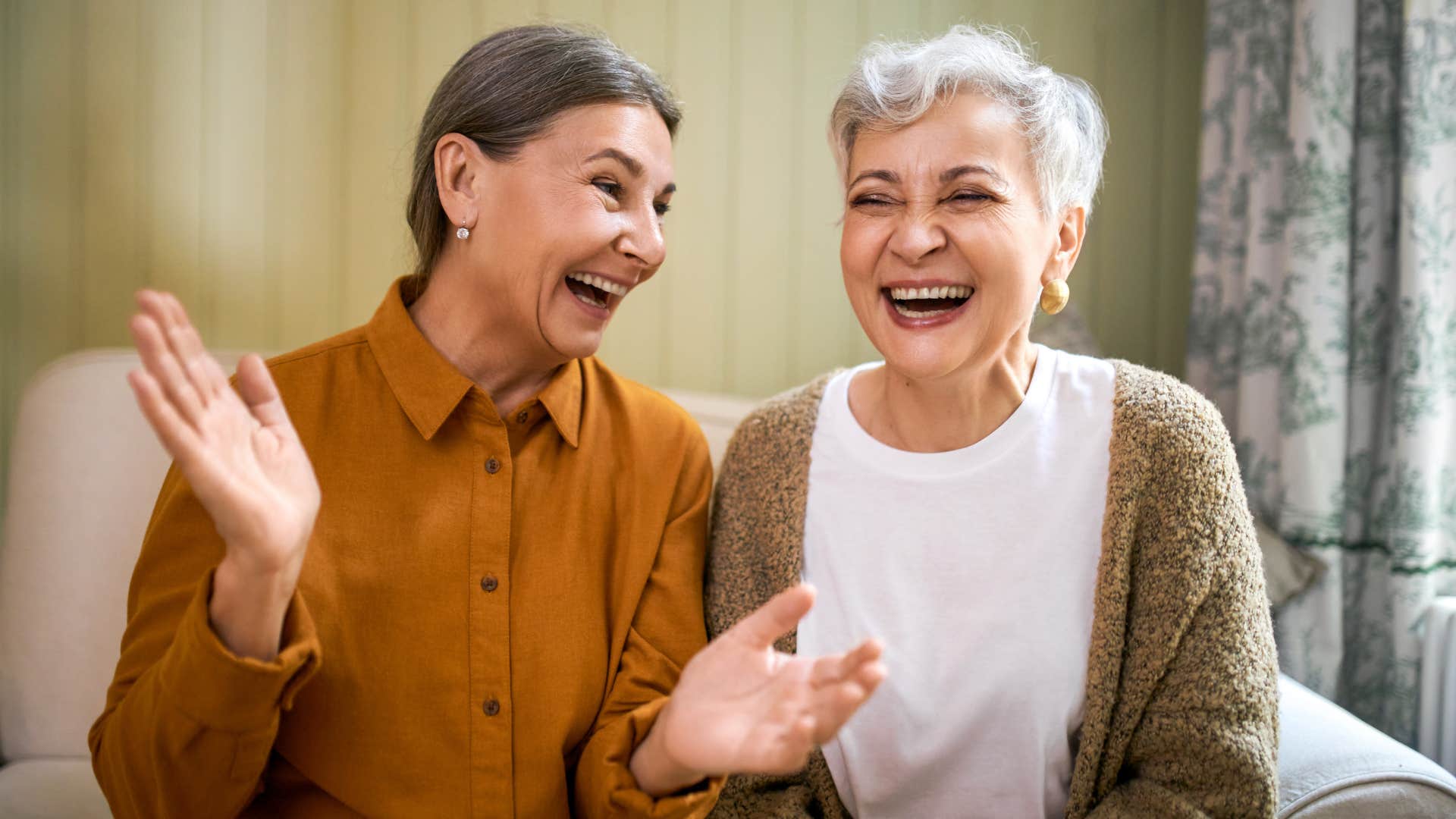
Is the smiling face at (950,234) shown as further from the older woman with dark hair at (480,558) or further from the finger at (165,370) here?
the finger at (165,370)

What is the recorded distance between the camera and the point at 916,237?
4.14 ft

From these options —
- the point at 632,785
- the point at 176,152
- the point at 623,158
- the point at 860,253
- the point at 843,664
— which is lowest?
the point at 632,785

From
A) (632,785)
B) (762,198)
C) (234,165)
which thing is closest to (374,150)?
(234,165)

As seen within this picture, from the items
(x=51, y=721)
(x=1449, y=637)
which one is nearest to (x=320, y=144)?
(x=51, y=721)

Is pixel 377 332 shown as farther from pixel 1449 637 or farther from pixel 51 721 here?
pixel 1449 637

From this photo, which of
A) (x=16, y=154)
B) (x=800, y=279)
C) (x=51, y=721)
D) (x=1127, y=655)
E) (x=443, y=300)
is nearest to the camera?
(x=1127, y=655)

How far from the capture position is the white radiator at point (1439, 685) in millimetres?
1794

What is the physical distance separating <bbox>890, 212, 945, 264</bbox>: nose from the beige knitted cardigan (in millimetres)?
338

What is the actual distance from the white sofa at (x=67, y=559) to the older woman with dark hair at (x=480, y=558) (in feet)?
1.73

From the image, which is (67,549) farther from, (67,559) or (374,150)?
(374,150)

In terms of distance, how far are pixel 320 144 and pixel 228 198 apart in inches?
8.8

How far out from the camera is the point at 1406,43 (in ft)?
6.06

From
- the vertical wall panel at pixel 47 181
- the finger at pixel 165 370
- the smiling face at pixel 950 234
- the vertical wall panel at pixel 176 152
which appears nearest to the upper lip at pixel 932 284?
the smiling face at pixel 950 234

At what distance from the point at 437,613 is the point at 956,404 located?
0.73 meters
